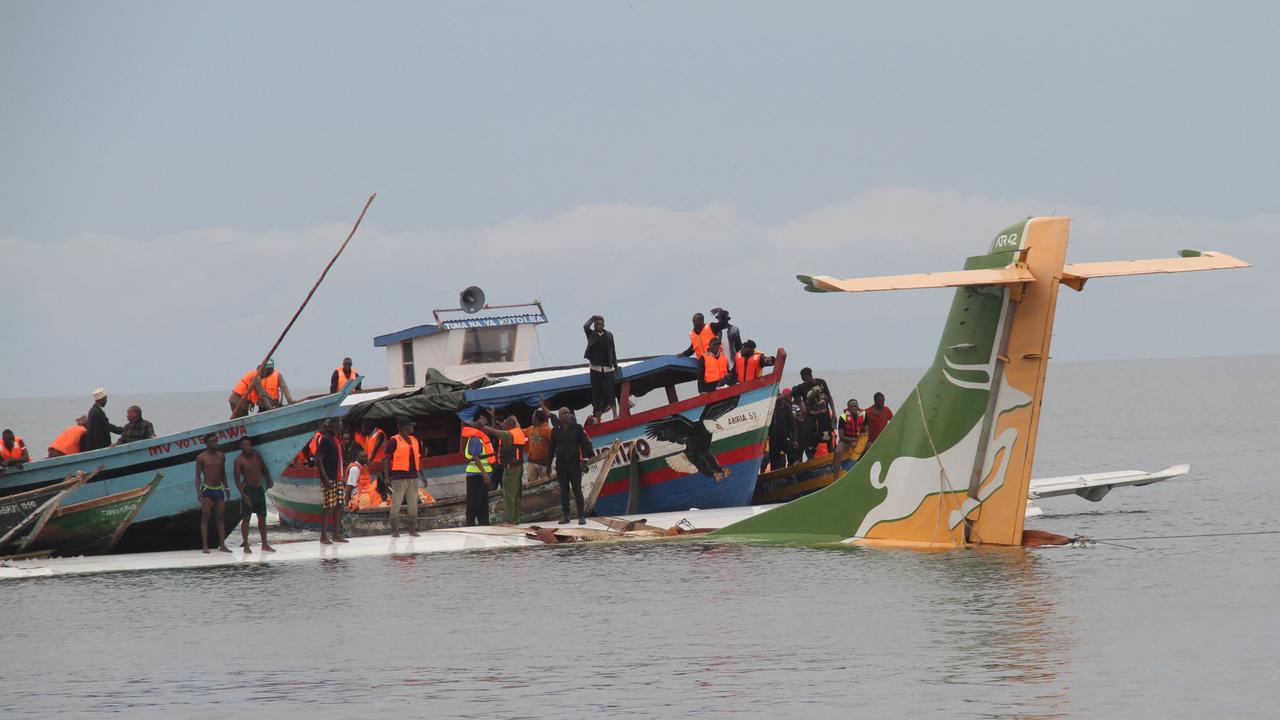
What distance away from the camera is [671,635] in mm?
16016

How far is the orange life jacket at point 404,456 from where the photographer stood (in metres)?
22.9

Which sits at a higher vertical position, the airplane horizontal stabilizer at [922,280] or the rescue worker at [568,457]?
the airplane horizontal stabilizer at [922,280]

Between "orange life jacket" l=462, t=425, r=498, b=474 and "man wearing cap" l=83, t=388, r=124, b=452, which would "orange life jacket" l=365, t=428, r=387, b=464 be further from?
"man wearing cap" l=83, t=388, r=124, b=452

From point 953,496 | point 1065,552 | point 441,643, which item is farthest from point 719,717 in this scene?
point 1065,552

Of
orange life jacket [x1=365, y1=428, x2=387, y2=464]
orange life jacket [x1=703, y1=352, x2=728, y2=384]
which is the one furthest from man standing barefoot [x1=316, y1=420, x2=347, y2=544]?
orange life jacket [x1=703, y1=352, x2=728, y2=384]

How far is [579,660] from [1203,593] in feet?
25.9

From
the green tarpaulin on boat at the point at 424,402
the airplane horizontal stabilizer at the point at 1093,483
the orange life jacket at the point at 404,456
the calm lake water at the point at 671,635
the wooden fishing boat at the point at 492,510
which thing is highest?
the green tarpaulin on boat at the point at 424,402

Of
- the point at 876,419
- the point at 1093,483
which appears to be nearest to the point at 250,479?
the point at 876,419

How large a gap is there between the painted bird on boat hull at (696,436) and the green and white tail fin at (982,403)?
7.51 meters

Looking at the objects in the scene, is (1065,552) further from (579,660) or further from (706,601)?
(579,660)

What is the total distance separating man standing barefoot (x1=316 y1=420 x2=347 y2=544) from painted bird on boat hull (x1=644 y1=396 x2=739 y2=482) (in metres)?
5.75

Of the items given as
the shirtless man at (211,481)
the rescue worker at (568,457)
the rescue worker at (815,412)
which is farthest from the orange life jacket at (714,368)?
the shirtless man at (211,481)

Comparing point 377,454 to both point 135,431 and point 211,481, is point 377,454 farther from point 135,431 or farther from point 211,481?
point 211,481

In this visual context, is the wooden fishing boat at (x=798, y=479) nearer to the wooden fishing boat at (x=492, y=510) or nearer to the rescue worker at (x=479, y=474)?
the wooden fishing boat at (x=492, y=510)
